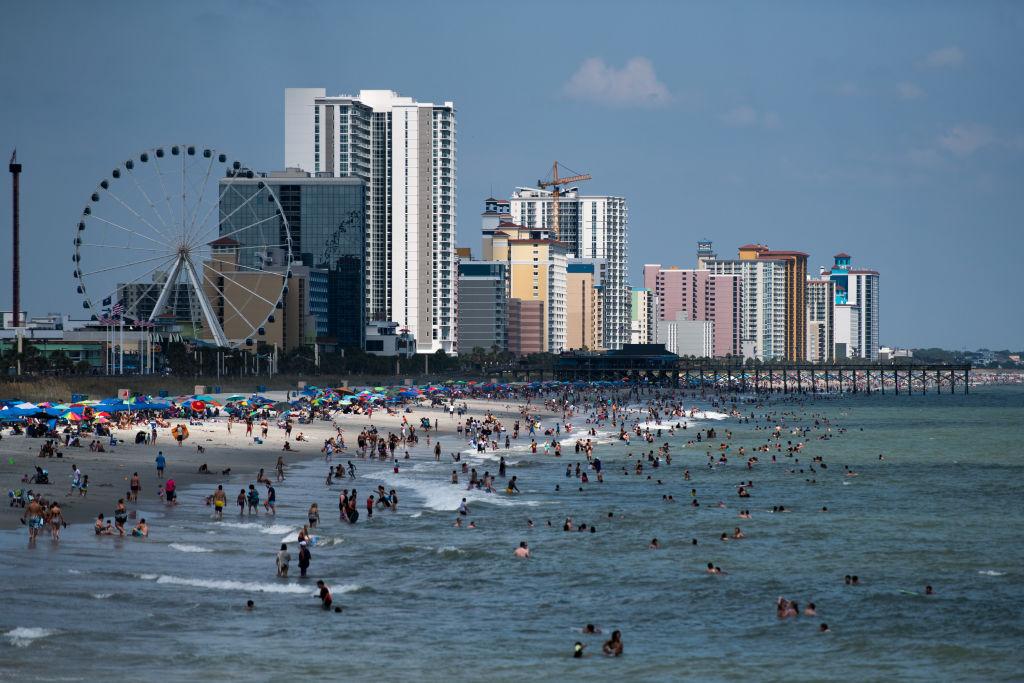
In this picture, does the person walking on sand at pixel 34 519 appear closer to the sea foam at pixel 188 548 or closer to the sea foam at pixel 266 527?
the sea foam at pixel 188 548

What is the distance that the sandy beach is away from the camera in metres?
50.1

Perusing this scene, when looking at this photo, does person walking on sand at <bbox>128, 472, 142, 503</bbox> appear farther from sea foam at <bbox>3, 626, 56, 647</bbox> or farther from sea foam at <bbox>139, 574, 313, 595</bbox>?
sea foam at <bbox>3, 626, 56, 647</bbox>

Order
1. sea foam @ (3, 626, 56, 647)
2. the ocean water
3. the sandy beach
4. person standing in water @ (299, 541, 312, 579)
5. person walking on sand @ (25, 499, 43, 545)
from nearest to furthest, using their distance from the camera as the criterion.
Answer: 1. sea foam @ (3, 626, 56, 647)
2. the ocean water
3. person standing in water @ (299, 541, 312, 579)
4. person walking on sand @ (25, 499, 43, 545)
5. the sandy beach

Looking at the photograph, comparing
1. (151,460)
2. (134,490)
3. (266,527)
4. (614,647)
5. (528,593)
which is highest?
(151,460)

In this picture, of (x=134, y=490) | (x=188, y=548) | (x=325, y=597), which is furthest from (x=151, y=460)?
(x=325, y=597)

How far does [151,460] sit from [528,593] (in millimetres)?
32801

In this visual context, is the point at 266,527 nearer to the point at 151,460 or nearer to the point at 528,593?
the point at 528,593

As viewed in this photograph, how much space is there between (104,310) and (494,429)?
134ft

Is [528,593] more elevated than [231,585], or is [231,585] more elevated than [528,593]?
[231,585]

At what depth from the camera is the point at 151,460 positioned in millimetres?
65625

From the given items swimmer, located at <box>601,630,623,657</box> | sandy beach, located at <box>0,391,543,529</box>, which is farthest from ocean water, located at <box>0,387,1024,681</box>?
sandy beach, located at <box>0,391,543,529</box>

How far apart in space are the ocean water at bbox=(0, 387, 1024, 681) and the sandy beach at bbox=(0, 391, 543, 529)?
10.0 feet

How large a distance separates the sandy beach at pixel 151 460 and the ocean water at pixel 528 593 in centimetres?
305

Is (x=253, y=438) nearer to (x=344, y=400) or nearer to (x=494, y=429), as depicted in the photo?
(x=494, y=429)
